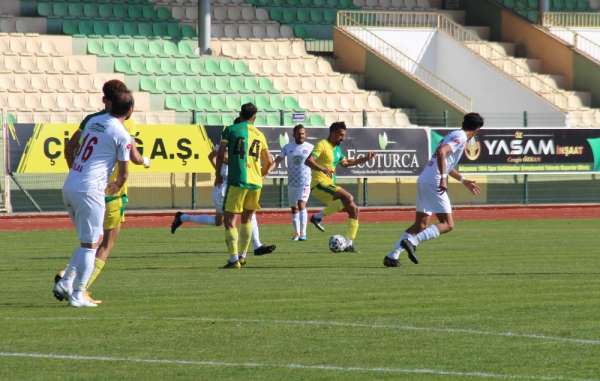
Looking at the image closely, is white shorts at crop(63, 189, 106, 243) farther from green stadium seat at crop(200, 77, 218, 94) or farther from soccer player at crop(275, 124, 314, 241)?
green stadium seat at crop(200, 77, 218, 94)

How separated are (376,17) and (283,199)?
1323 centimetres

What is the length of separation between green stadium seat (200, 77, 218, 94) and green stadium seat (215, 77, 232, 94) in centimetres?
11

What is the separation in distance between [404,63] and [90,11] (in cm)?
983

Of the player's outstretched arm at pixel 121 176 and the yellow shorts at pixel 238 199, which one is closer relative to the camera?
the player's outstretched arm at pixel 121 176

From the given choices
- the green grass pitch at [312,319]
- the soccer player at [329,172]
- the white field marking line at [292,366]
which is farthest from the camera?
the soccer player at [329,172]

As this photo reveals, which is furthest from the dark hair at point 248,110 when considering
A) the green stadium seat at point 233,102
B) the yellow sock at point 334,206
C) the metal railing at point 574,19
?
the metal railing at point 574,19

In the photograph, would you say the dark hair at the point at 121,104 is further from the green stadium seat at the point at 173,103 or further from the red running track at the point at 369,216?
A: the green stadium seat at the point at 173,103

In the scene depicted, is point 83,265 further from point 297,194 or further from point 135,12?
point 135,12

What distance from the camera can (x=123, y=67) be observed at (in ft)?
134

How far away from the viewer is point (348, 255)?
21.5 m

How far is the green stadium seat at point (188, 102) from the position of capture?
40.4 meters

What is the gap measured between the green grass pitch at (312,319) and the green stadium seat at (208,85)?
20.0 meters

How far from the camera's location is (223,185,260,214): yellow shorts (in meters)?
18.6

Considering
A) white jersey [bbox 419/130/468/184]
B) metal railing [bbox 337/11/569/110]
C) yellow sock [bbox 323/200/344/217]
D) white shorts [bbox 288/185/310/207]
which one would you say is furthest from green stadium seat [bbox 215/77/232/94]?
white jersey [bbox 419/130/468/184]
